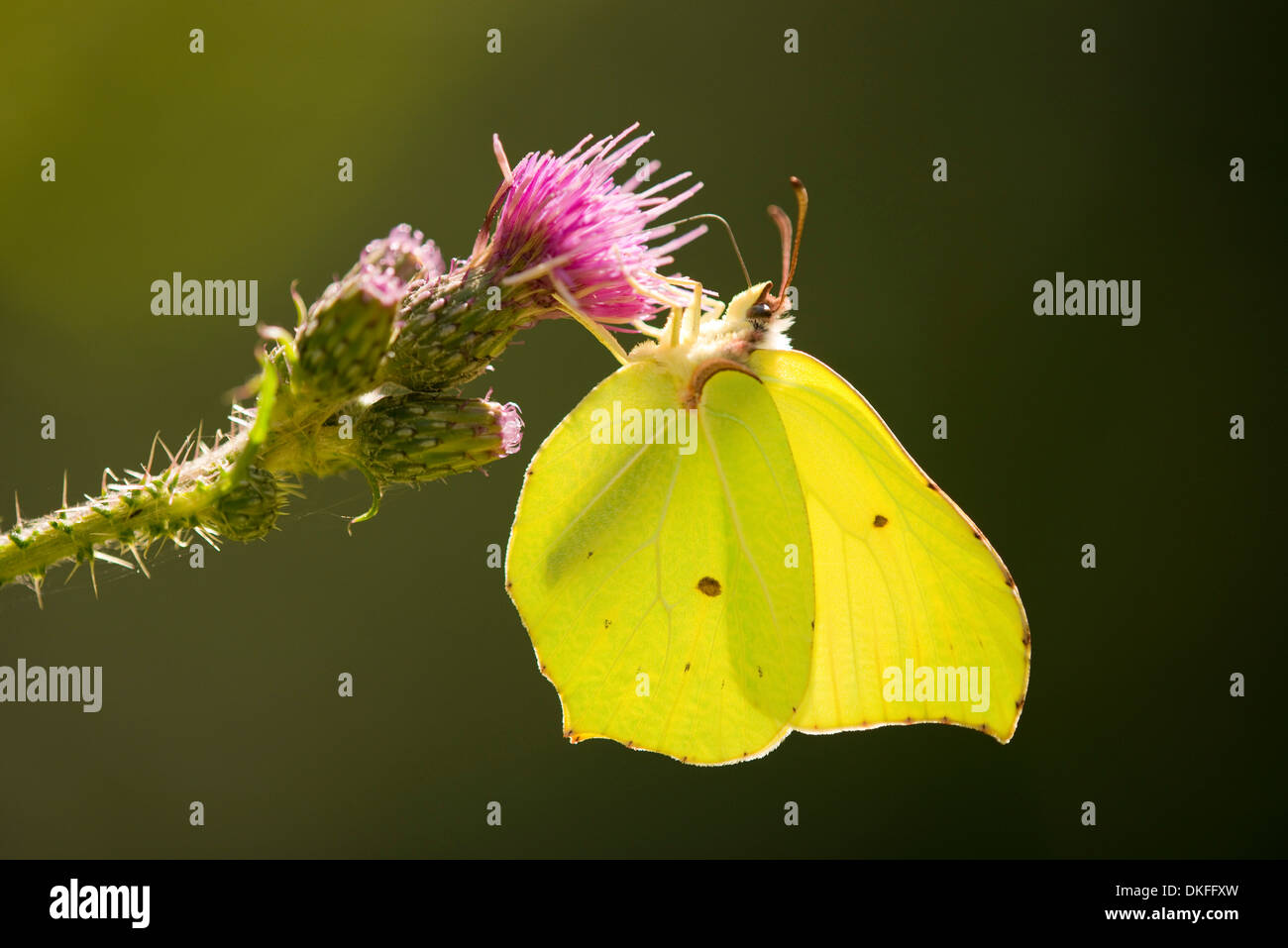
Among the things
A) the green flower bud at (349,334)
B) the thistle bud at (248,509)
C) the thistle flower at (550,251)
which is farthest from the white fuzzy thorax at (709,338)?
the thistle bud at (248,509)

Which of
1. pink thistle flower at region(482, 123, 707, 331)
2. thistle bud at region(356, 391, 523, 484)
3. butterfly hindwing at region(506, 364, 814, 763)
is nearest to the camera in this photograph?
thistle bud at region(356, 391, 523, 484)

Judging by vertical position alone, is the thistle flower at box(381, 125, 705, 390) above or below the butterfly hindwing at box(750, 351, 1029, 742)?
above

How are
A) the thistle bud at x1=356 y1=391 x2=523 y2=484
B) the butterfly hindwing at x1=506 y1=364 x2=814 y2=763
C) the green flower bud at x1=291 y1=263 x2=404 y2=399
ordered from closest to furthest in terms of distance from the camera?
the green flower bud at x1=291 y1=263 x2=404 y2=399
the thistle bud at x1=356 y1=391 x2=523 y2=484
the butterfly hindwing at x1=506 y1=364 x2=814 y2=763

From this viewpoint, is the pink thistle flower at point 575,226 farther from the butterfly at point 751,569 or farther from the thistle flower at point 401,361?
the butterfly at point 751,569

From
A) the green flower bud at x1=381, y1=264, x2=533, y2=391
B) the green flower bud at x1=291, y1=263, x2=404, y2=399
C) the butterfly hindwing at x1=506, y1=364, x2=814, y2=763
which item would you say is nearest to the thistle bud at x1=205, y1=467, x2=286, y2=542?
the green flower bud at x1=291, y1=263, x2=404, y2=399

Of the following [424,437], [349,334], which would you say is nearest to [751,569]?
[424,437]

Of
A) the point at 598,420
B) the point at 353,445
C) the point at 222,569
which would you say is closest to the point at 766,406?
the point at 598,420

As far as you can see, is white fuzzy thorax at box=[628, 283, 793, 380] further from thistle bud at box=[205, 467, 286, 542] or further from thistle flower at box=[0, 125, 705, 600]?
thistle bud at box=[205, 467, 286, 542]

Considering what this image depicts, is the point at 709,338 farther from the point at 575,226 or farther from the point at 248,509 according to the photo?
the point at 248,509

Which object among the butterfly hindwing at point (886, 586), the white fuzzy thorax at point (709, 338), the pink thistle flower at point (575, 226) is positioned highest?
the pink thistle flower at point (575, 226)
